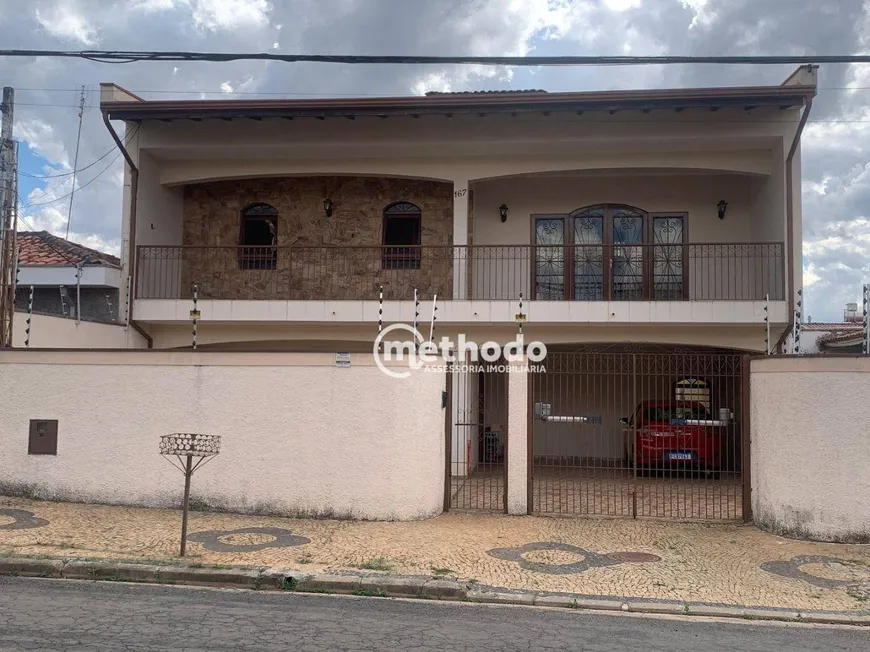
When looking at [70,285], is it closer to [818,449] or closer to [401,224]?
[401,224]

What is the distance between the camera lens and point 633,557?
7.56m

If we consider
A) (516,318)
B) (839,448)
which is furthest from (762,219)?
(839,448)

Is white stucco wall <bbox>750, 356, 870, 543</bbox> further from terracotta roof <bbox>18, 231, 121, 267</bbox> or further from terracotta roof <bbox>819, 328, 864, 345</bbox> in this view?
terracotta roof <bbox>18, 231, 121, 267</bbox>

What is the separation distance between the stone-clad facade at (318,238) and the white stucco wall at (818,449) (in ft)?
24.1

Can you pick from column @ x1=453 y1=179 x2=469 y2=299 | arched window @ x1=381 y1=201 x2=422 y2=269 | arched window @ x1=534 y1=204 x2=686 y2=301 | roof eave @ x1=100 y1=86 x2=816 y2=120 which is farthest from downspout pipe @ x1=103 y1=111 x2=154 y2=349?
arched window @ x1=534 y1=204 x2=686 y2=301

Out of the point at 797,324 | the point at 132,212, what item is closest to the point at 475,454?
the point at 797,324

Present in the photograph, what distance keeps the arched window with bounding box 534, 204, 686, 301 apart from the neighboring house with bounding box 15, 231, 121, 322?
795cm

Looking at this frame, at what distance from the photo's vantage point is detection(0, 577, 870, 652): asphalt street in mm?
4988

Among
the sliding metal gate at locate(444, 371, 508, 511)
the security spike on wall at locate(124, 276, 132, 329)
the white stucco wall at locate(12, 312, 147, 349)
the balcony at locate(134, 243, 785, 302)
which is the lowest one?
the sliding metal gate at locate(444, 371, 508, 511)

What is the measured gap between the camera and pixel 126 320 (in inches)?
543

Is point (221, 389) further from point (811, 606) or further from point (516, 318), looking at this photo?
point (811, 606)

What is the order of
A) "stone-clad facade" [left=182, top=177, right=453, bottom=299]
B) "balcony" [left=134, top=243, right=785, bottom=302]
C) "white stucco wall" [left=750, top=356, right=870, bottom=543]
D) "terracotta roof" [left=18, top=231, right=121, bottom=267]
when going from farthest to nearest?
"stone-clad facade" [left=182, top=177, right=453, bottom=299] → "balcony" [left=134, top=243, right=785, bottom=302] → "terracotta roof" [left=18, top=231, right=121, bottom=267] → "white stucco wall" [left=750, top=356, right=870, bottom=543]

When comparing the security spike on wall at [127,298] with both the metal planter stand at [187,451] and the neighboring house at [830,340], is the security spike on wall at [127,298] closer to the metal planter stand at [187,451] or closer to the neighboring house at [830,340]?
the metal planter stand at [187,451]

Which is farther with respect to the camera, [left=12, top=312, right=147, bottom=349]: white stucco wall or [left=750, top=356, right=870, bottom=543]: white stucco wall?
[left=12, top=312, right=147, bottom=349]: white stucco wall
